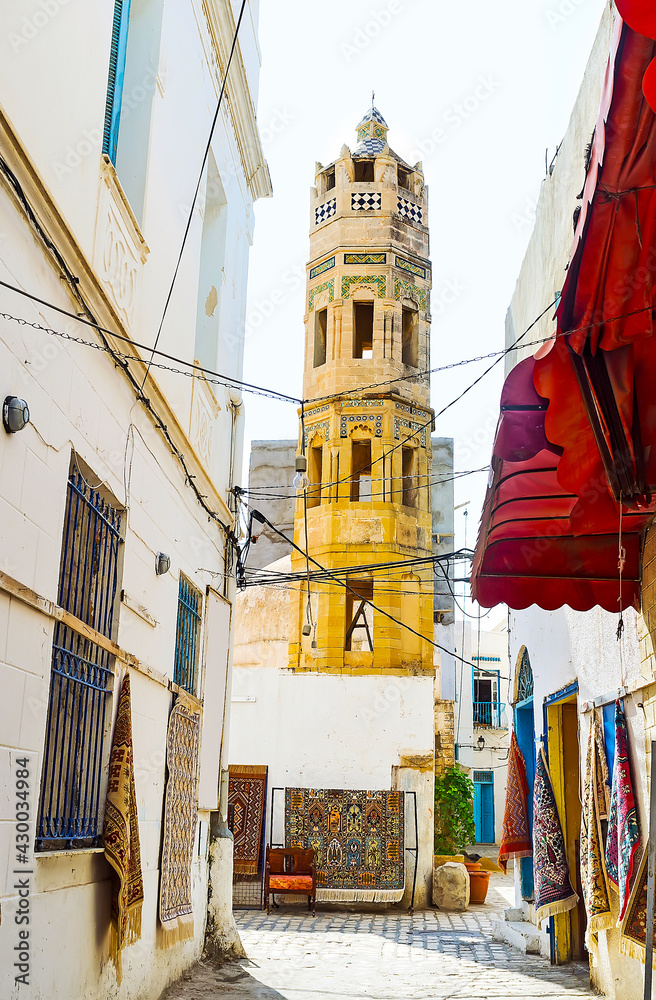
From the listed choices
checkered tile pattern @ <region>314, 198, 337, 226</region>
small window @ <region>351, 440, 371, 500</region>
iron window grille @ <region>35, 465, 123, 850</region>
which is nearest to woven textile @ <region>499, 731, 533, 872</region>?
iron window grille @ <region>35, 465, 123, 850</region>

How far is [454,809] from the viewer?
2130 cm

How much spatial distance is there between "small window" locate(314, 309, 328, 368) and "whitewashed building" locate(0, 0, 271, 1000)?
1405 cm

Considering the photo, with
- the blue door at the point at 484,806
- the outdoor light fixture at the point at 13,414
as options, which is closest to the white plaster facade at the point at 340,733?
the outdoor light fixture at the point at 13,414

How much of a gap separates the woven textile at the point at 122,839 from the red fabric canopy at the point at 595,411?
8.85ft

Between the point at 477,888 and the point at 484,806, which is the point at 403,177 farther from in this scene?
the point at 484,806

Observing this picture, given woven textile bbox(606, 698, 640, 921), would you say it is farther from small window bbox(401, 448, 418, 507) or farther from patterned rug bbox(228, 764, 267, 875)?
small window bbox(401, 448, 418, 507)

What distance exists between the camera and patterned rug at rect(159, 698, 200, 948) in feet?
23.6

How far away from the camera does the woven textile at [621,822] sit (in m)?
6.01

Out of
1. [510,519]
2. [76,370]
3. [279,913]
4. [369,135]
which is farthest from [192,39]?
[369,135]

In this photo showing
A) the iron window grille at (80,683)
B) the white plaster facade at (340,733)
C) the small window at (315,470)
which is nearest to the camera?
the iron window grille at (80,683)

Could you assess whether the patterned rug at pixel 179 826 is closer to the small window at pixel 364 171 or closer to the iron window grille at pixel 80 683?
the iron window grille at pixel 80 683

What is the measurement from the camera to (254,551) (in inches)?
1249

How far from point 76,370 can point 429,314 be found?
19.7 metres

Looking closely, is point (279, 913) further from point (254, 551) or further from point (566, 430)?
point (254, 551)
